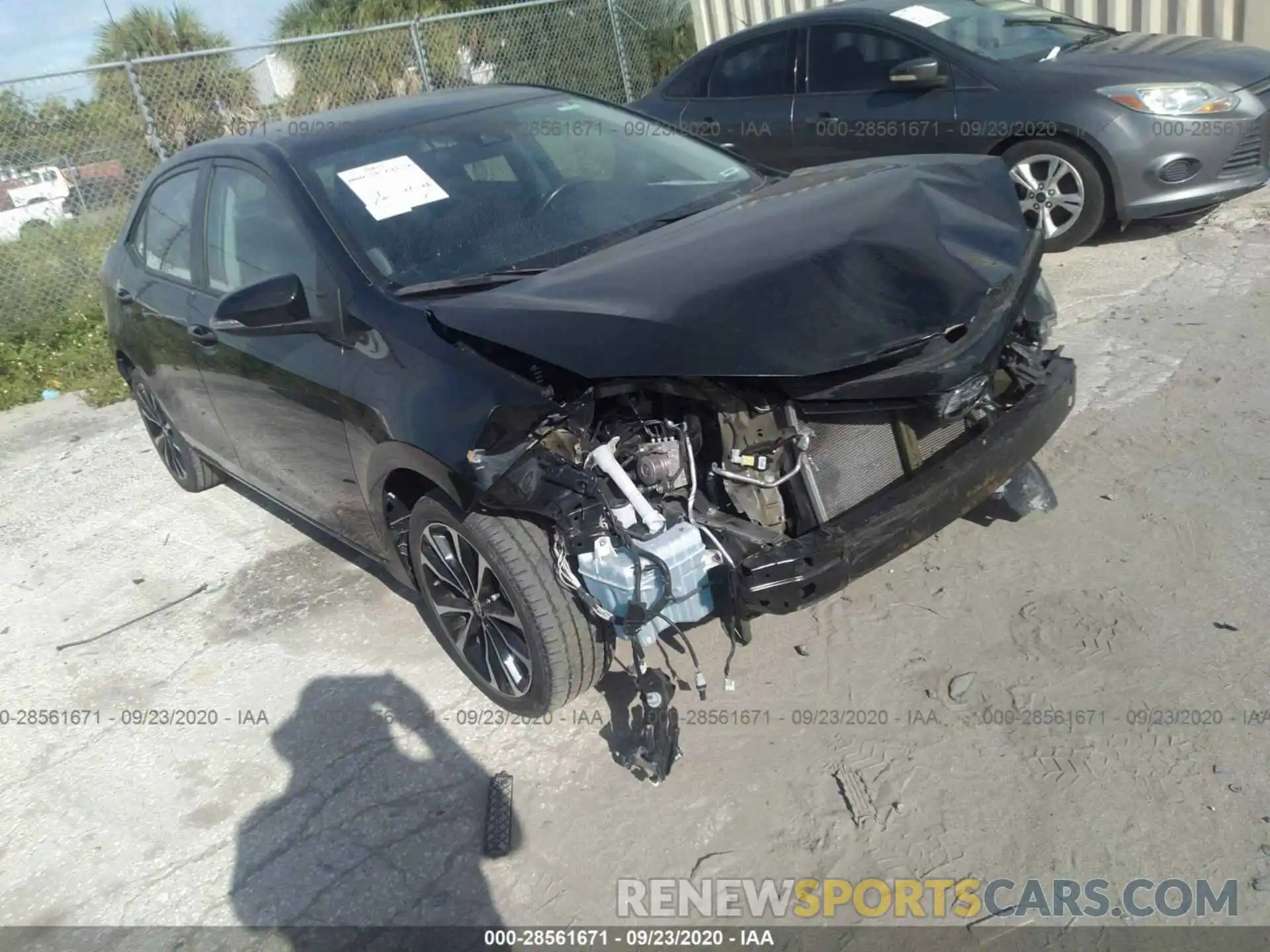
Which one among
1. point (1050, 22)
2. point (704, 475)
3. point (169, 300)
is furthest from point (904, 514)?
point (1050, 22)

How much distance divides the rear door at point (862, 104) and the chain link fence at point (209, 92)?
152 inches

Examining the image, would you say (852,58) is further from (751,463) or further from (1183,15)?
(751,463)

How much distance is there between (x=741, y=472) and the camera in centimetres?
281

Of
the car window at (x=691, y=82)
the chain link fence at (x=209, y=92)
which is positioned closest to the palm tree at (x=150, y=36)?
→ the chain link fence at (x=209, y=92)

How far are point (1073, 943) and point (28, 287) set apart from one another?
1011cm

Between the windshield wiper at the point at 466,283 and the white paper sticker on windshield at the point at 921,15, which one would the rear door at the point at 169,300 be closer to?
the windshield wiper at the point at 466,283

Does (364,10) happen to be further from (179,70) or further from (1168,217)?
(1168,217)

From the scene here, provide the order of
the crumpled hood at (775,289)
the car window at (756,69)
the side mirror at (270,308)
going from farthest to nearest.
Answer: the car window at (756,69), the side mirror at (270,308), the crumpled hood at (775,289)

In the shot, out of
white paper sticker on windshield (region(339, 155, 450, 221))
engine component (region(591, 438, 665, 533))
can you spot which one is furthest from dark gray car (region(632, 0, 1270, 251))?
engine component (region(591, 438, 665, 533))

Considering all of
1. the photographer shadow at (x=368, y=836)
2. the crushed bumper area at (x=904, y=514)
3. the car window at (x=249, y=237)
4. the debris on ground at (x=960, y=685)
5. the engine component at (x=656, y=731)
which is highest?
the car window at (x=249, y=237)

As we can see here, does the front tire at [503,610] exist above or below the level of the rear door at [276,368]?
below

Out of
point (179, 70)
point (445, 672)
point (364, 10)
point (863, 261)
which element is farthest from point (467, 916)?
point (364, 10)

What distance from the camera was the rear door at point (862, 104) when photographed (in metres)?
6.61

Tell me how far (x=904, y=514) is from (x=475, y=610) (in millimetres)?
1339
